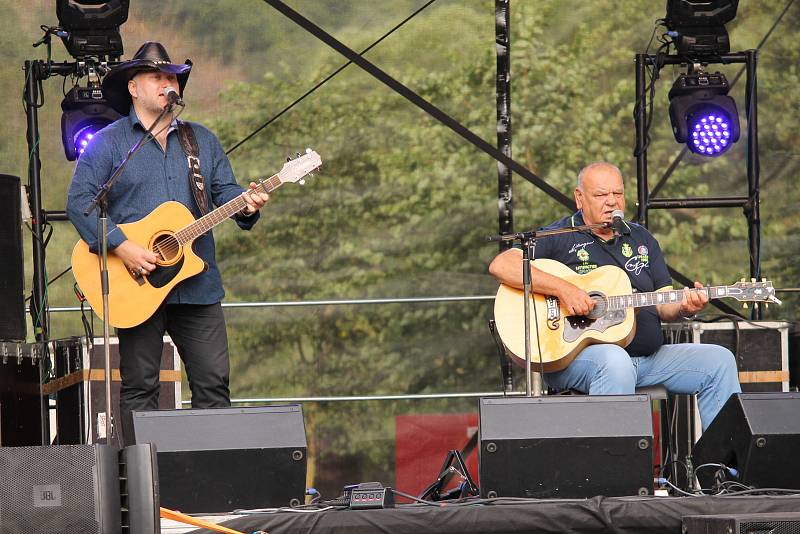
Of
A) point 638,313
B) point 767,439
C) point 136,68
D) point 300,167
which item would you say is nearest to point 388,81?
point 300,167

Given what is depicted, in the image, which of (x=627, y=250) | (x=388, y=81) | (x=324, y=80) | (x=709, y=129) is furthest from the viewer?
(x=324, y=80)

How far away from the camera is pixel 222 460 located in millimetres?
3734

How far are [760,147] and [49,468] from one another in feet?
16.7

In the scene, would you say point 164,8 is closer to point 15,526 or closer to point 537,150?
point 537,150

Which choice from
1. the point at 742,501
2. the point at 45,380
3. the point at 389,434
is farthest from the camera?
the point at 389,434

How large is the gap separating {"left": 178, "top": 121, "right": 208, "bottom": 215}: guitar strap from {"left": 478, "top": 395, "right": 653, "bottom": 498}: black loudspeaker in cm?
166

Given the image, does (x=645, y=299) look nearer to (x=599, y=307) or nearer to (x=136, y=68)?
(x=599, y=307)

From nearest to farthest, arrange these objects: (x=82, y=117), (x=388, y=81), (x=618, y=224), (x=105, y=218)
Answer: (x=105, y=218), (x=618, y=224), (x=82, y=117), (x=388, y=81)

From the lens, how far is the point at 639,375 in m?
5.04

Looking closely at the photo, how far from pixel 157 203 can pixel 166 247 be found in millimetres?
183

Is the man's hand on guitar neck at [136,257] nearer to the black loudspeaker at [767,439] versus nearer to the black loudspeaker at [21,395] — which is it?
the black loudspeaker at [21,395]

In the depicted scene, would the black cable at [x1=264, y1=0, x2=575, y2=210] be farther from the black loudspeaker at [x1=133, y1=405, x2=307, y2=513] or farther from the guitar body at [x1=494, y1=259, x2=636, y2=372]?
the black loudspeaker at [x1=133, y1=405, x2=307, y2=513]

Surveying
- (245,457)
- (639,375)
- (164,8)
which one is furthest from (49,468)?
(164,8)

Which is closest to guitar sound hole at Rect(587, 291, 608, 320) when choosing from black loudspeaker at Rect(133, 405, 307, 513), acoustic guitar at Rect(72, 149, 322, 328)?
acoustic guitar at Rect(72, 149, 322, 328)
